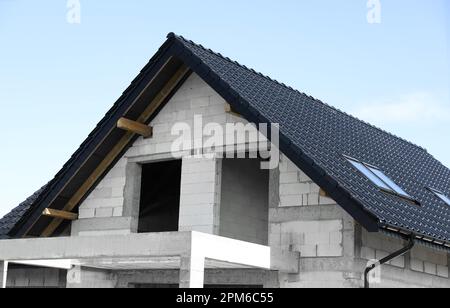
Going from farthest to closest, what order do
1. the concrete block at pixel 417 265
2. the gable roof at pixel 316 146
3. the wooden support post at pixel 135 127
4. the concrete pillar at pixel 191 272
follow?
→ the wooden support post at pixel 135 127, the concrete block at pixel 417 265, the gable roof at pixel 316 146, the concrete pillar at pixel 191 272

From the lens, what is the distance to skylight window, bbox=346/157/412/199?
42.7ft

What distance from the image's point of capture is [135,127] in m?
13.7

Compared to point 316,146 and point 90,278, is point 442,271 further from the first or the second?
point 90,278

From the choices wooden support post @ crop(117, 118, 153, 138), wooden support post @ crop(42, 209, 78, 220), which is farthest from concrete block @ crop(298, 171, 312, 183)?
wooden support post @ crop(42, 209, 78, 220)

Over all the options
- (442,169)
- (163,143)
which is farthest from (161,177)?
(442,169)

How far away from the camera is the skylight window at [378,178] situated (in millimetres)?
13016

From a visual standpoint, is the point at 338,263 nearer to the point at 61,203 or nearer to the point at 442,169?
the point at 61,203

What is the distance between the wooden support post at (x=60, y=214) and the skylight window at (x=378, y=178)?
16.6 feet

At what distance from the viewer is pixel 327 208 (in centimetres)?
1172

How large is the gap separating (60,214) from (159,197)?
2.18m

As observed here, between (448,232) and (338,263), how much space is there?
2.71 meters

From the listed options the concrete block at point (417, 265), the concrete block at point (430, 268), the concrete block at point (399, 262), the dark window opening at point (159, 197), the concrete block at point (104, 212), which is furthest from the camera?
the dark window opening at point (159, 197)

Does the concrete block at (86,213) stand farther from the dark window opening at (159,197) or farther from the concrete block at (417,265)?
the concrete block at (417,265)

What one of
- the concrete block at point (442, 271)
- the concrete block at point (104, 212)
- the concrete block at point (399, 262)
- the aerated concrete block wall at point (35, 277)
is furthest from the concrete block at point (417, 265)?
the aerated concrete block wall at point (35, 277)
